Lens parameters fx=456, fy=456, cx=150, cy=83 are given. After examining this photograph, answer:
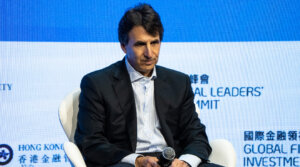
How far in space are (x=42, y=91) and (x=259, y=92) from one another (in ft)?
5.87

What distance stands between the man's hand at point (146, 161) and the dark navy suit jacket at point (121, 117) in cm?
8

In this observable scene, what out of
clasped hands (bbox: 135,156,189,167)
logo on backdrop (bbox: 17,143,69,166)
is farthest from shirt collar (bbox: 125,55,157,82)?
logo on backdrop (bbox: 17,143,69,166)

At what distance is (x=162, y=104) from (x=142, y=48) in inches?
13.6

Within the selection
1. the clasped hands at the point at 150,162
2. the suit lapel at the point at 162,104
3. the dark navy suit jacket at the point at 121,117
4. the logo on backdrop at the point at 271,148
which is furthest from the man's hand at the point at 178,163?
the logo on backdrop at the point at 271,148

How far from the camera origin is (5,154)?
3572 millimetres

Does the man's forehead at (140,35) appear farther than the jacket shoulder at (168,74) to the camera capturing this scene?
No

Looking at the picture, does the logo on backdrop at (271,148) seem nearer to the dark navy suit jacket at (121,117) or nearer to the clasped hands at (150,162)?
the dark navy suit jacket at (121,117)

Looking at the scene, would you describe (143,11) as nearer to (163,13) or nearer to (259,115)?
(163,13)

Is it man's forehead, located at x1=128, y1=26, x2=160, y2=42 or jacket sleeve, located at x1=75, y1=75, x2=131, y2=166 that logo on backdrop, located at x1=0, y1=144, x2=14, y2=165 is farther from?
man's forehead, located at x1=128, y1=26, x2=160, y2=42

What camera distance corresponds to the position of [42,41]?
3.64m

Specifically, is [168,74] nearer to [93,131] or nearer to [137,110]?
[137,110]

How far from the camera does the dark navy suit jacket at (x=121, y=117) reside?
8.03ft

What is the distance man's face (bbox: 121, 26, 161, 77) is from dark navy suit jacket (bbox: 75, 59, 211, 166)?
5.2 inches

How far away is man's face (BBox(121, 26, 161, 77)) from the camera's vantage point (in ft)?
8.21
